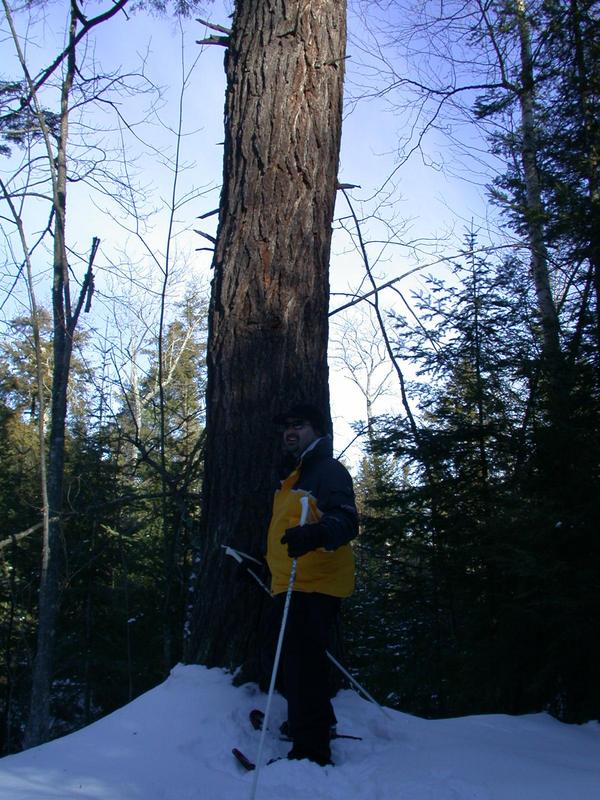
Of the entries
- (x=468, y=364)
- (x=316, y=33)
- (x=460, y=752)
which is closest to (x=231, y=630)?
(x=460, y=752)

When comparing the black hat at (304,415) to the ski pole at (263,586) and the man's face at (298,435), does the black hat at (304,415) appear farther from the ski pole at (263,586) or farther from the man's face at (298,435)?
the ski pole at (263,586)

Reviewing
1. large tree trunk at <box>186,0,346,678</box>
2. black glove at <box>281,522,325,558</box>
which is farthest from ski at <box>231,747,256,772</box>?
black glove at <box>281,522,325,558</box>

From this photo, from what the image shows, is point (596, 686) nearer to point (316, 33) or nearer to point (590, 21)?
point (316, 33)

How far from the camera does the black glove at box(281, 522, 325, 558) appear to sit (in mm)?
3375

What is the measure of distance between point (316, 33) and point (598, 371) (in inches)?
120

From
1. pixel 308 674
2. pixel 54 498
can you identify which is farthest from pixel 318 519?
pixel 54 498

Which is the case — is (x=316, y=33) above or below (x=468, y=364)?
above

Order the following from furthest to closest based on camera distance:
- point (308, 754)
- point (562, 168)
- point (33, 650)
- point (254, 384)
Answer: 1. point (33, 650)
2. point (562, 168)
3. point (254, 384)
4. point (308, 754)

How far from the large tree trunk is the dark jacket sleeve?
0.64 metres

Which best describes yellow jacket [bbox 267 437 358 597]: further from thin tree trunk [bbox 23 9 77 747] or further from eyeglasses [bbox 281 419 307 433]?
thin tree trunk [bbox 23 9 77 747]

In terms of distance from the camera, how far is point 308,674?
357 centimetres

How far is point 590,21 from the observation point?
6.48 meters

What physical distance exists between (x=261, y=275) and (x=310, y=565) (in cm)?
188

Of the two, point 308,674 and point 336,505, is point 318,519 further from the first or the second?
point 308,674
